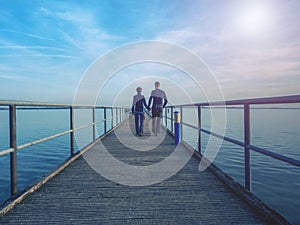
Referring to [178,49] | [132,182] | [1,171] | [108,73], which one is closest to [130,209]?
[132,182]

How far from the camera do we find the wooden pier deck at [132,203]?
87.8 inches

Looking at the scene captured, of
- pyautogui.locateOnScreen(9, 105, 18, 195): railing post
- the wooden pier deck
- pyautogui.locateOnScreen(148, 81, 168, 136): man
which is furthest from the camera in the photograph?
pyautogui.locateOnScreen(148, 81, 168, 136): man

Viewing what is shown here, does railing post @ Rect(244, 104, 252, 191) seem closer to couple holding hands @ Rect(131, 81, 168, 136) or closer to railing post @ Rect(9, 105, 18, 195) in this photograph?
railing post @ Rect(9, 105, 18, 195)

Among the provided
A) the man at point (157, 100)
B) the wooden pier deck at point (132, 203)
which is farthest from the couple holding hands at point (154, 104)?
the wooden pier deck at point (132, 203)

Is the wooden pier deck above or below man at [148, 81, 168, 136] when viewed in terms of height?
below

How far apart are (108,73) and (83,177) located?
1149 cm

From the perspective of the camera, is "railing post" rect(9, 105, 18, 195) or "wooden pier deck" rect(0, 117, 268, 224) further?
"railing post" rect(9, 105, 18, 195)

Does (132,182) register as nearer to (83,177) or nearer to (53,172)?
(83,177)

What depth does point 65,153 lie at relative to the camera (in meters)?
12.2

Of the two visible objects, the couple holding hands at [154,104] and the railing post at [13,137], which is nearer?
the railing post at [13,137]

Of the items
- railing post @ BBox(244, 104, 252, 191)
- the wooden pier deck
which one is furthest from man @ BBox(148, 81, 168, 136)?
railing post @ BBox(244, 104, 252, 191)

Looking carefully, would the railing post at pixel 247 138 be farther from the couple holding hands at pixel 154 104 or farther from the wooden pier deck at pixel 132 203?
the couple holding hands at pixel 154 104

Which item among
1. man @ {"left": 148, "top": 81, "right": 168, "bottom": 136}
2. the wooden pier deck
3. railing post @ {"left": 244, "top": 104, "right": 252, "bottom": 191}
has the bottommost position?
the wooden pier deck

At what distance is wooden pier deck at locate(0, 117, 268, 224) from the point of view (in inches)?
87.8
